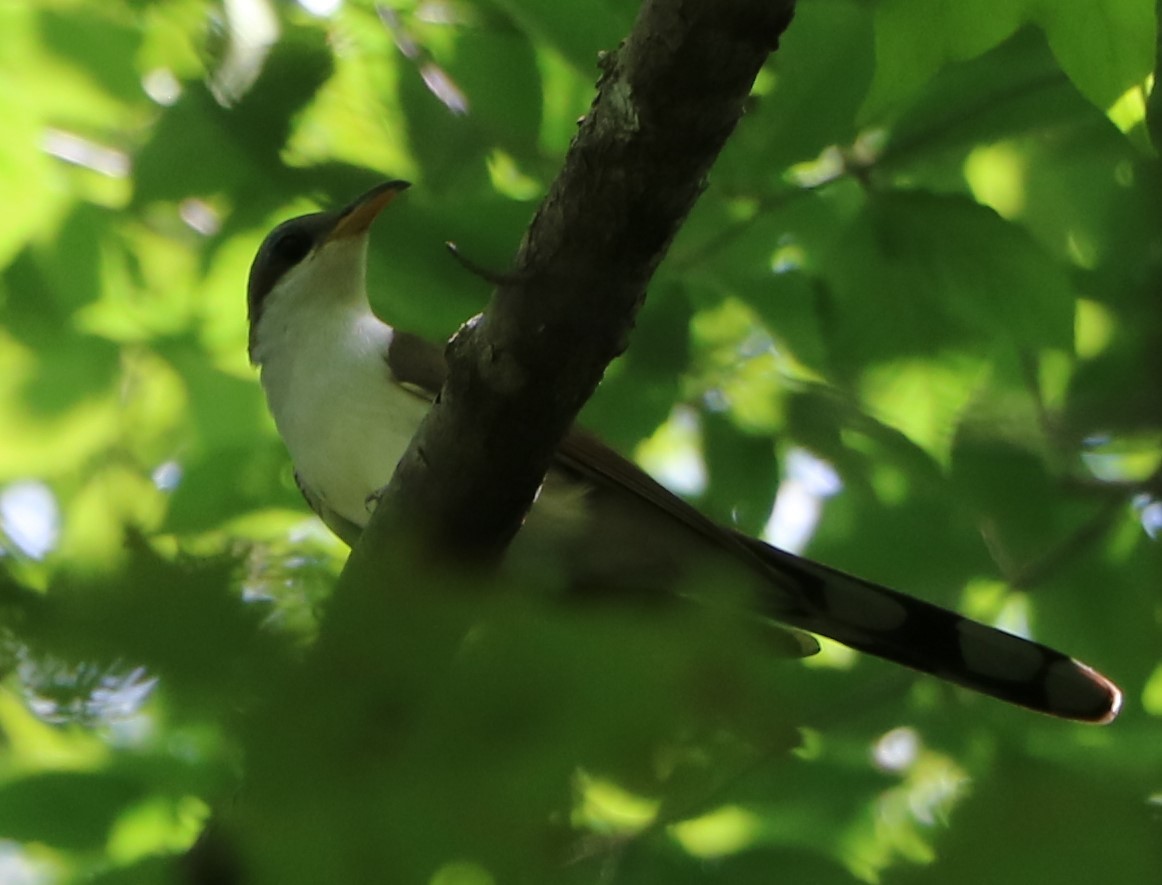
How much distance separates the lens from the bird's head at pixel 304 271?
3967 millimetres

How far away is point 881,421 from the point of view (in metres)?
3.16

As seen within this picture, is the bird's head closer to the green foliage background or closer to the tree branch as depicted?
the green foliage background

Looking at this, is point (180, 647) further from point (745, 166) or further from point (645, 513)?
point (645, 513)

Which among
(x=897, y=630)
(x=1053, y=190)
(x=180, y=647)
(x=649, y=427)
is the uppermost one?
(x=1053, y=190)

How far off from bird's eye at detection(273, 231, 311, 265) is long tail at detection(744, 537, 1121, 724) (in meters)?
1.79

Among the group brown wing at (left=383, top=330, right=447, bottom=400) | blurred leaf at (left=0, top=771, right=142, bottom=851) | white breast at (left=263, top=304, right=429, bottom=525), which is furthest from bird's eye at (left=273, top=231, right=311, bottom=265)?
blurred leaf at (left=0, top=771, right=142, bottom=851)

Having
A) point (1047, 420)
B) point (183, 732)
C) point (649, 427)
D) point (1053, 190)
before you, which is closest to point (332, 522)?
point (649, 427)

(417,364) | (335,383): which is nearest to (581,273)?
(417,364)

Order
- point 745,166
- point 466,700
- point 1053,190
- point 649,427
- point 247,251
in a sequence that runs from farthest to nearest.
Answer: point 1053,190 < point 247,251 < point 649,427 < point 745,166 < point 466,700

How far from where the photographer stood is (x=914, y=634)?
130 inches

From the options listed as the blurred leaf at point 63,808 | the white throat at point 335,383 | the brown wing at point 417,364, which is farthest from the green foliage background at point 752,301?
the brown wing at point 417,364

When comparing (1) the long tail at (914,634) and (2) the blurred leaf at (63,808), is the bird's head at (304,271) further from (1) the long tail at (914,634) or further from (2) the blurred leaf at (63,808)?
(2) the blurred leaf at (63,808)

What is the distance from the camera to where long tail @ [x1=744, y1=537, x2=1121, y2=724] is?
319 centimetres

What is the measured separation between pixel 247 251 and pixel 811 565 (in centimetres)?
169
